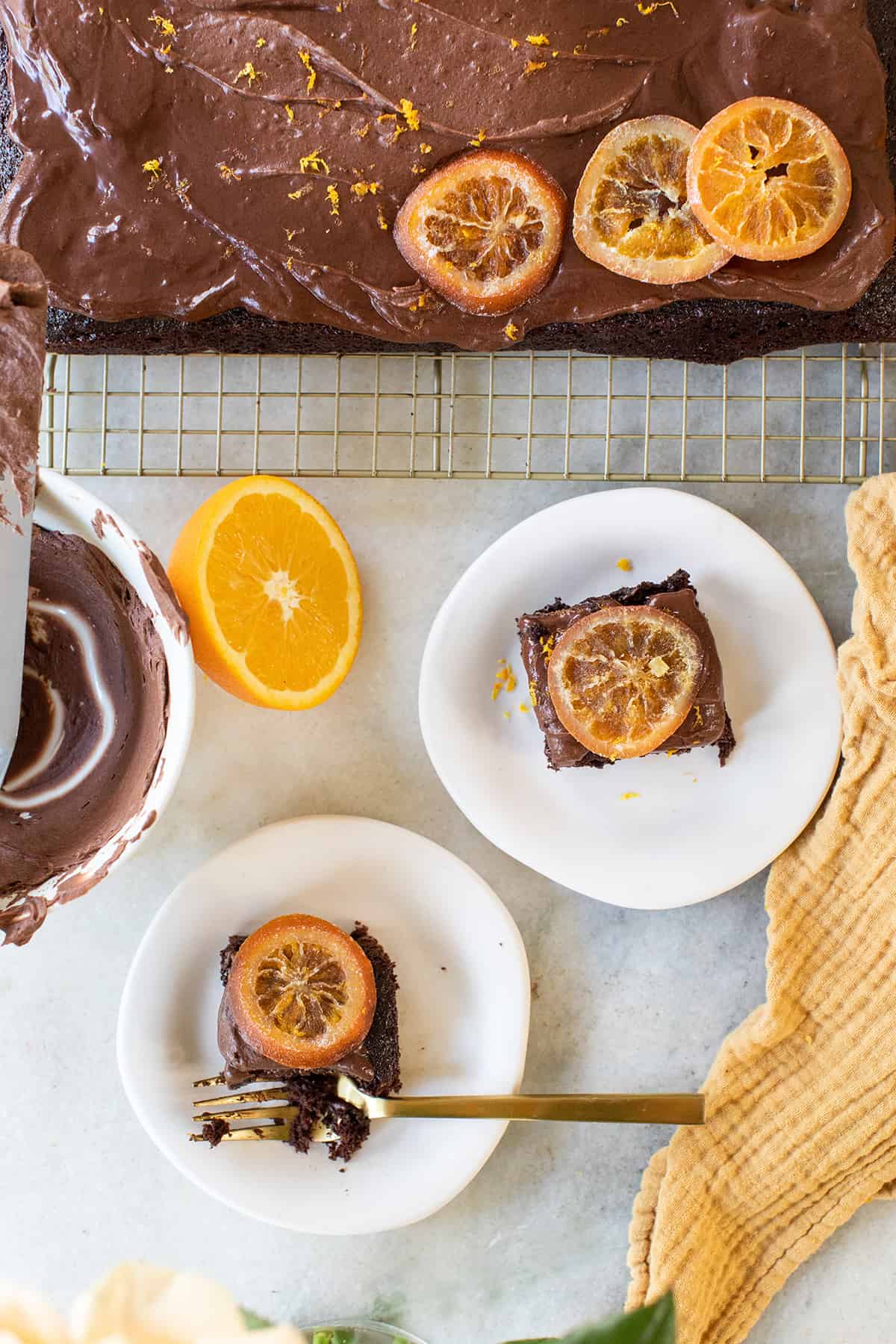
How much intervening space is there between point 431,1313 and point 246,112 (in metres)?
2.14

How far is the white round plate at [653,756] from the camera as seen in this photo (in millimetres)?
1973

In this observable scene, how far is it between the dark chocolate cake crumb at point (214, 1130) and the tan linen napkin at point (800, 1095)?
77 centimetres

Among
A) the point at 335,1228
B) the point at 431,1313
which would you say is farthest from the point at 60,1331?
the point at 431,1313

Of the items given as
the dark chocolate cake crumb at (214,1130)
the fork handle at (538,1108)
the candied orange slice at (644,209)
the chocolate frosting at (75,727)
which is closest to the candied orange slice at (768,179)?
the candied orange slice at (644,209)

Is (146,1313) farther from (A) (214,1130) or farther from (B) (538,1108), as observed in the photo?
(B) (538,1108)

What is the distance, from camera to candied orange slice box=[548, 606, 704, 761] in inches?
74.1

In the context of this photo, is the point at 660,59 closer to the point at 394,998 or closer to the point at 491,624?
the point at 491,624

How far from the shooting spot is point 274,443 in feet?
6.81

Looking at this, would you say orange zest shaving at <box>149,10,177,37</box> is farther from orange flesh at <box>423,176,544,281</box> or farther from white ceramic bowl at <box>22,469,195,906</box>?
white ceramic bowl at <box>22,469,195,906</box>

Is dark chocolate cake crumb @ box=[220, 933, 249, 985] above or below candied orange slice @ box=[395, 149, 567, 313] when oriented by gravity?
below

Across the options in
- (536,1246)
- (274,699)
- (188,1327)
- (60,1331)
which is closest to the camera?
(188,1327)

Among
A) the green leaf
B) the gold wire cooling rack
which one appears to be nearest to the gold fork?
the green leaf

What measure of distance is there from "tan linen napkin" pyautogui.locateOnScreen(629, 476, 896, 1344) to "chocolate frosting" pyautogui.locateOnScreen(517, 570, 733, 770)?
24 cm

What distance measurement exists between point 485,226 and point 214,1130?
5.12 ft
